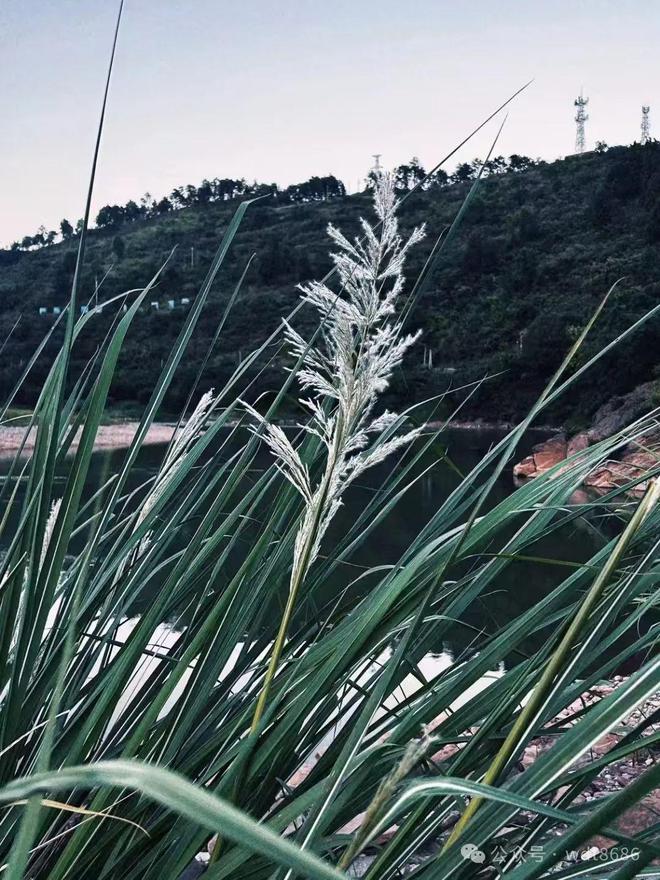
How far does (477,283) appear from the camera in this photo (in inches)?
1049

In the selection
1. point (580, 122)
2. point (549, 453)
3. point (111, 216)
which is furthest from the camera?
point (111, 216)

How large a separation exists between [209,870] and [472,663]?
0.84ft

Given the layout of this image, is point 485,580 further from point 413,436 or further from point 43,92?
point 43,92

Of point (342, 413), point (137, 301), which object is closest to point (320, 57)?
point (137, 301)

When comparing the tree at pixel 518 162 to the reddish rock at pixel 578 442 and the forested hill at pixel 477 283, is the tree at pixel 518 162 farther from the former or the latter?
the reddish rock at pixel 578 442

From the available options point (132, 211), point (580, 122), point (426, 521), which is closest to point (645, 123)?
point (580, 122)

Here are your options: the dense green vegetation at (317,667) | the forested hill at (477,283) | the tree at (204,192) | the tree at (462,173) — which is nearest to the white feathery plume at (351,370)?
the dense green vegetation at (317,667)

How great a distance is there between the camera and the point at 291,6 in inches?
69.9

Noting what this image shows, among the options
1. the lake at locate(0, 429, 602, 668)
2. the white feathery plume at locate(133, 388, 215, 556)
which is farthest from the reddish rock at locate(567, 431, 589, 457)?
the white feathery plume at locate(133, 388, 215, 556)

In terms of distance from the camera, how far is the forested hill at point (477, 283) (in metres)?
19.1

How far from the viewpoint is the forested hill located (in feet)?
62.5

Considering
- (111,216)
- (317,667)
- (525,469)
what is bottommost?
(525,469)

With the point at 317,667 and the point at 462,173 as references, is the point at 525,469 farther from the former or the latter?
the point at 462,173

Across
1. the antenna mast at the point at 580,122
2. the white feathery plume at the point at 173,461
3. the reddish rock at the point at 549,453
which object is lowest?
the reddish rock at the point at 549,453
